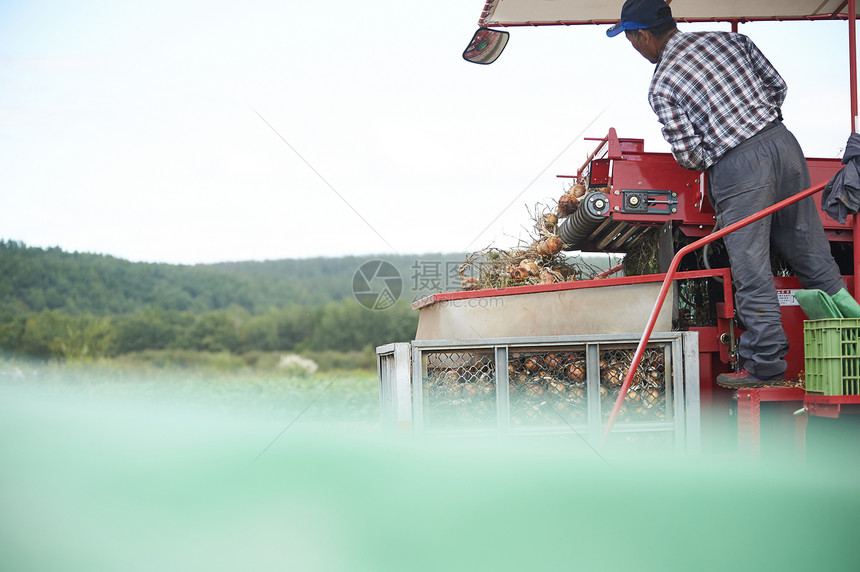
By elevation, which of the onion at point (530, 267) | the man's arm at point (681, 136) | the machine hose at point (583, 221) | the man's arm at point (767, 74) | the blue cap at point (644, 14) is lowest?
the onion at point (530, 267)

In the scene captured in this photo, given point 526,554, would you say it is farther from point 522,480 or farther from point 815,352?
point 815,352

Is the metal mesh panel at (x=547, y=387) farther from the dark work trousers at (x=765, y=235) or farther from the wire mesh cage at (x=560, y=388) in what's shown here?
the dark work trousers at (x=765, y=235)

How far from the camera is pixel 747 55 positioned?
3680mm

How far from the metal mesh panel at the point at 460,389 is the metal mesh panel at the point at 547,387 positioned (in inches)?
4.7

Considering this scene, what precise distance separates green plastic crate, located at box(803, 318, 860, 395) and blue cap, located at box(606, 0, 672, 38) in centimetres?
188

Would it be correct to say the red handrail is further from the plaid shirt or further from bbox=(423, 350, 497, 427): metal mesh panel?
bbox=(423, 350, 497, 427): metal mesh panel

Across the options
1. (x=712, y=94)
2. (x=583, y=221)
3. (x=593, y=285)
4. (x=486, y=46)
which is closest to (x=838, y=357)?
(x=593, y=285)

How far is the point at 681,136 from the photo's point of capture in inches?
144

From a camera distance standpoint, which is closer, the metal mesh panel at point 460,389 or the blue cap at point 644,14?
the metal mesh panel at point 460,389

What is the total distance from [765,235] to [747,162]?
40 cm

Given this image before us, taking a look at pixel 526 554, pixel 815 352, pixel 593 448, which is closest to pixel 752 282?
pixel 815 352

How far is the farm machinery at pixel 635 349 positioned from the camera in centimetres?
339

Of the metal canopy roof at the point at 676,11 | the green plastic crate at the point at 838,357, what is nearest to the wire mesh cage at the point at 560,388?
the green plastic crate at the point at 838,357

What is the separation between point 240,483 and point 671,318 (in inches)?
98.4
